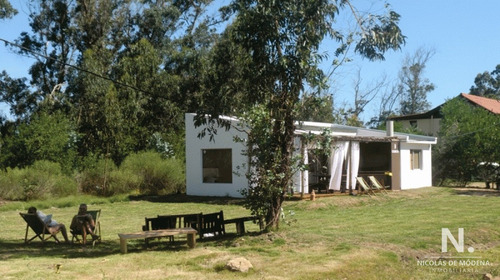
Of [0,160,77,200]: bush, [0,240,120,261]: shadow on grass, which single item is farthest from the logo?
[0,160,77,200]: bush

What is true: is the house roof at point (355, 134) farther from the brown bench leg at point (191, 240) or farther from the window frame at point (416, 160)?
the brown bench leg at point (191, 240)

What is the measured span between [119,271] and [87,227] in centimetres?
320

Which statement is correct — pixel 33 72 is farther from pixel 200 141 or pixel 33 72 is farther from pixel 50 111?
pixel 200 141

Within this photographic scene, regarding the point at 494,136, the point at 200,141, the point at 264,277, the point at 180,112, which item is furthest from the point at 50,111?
the point at 264,277

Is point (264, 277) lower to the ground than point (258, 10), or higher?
lower

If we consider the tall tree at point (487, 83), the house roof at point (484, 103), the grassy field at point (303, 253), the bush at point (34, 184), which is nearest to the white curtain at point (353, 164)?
the grassy field at point (303, 253)

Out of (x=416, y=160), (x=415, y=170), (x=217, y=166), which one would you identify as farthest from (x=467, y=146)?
(x=217, y=166)

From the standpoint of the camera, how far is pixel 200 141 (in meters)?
23.8

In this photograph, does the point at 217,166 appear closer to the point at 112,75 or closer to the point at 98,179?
the point at 98,179

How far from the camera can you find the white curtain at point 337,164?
2202 centimetres

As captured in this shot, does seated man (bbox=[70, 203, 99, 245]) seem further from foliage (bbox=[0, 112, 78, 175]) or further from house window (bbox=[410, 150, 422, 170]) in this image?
house window (bbox=[410, 150, 422, 170])

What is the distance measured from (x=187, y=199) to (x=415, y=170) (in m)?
10.8

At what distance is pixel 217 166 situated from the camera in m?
23.5

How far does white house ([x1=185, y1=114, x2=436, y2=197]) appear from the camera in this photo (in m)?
22.1
